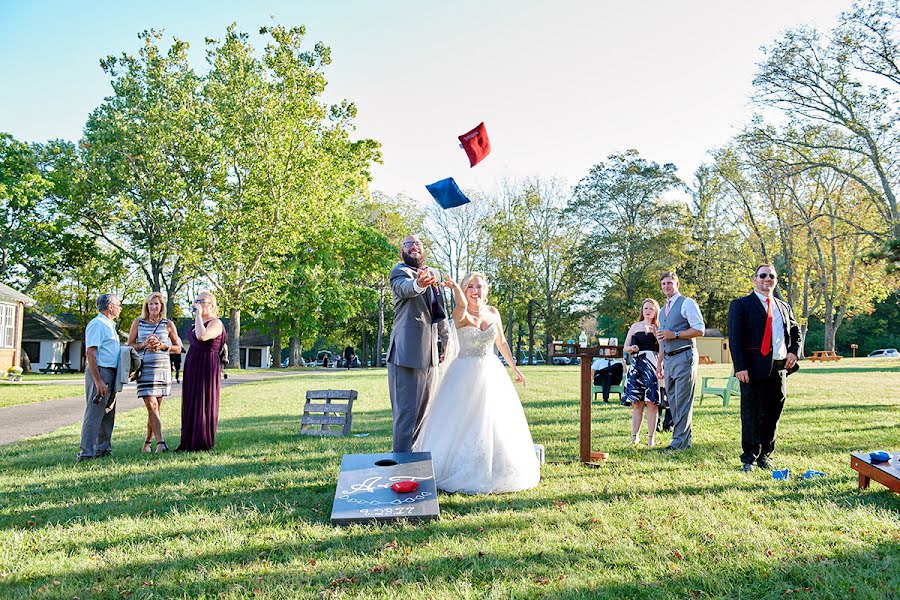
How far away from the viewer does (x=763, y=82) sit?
2636 cm

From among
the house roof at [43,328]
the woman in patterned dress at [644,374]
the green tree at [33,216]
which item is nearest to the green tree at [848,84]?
the woman in patterned dress at [644,374]

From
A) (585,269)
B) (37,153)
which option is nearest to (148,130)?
(37,153)

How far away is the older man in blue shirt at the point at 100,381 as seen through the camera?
26.0 feet

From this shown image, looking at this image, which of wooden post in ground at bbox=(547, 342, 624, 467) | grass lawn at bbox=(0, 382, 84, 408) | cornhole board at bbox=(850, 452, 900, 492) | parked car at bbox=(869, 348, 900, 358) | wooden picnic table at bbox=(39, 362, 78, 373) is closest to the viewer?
cornhole board at bbox=(850, 452, 900, 492)

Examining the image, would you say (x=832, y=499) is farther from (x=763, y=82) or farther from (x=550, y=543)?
(x=763, y=82)

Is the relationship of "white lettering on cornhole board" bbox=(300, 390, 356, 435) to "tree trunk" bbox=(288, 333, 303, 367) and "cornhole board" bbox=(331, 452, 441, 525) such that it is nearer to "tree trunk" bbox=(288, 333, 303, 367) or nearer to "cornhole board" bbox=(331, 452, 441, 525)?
"cornhole board" bbox=(331, 452, 441, 525)

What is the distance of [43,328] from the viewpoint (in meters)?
49.6

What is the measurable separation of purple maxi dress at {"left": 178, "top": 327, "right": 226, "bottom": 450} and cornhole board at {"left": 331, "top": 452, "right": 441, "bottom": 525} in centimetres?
358

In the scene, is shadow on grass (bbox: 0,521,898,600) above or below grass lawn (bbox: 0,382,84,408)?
below

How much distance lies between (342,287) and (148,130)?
48.3ft

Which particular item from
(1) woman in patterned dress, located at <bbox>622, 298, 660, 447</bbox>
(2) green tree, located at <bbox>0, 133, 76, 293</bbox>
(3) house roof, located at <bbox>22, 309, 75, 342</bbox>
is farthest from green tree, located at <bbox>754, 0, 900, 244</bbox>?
(3) house roof, located at <bbox>22, 309, 75, 342</bbox>

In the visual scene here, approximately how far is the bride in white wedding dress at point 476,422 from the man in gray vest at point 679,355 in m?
2.80

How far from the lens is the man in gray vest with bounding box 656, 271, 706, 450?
8367 mm

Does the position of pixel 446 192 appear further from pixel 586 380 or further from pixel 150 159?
pixel 150 159
